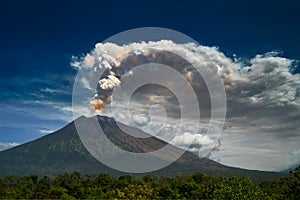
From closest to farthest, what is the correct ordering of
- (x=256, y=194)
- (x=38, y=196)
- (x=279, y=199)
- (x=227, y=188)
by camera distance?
(x=256, y=194), (x=227, y=188), (x=279, y=199), (x=38, y=196)

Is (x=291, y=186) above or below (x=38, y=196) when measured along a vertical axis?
above

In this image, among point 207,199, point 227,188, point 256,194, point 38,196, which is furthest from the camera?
point 38,196

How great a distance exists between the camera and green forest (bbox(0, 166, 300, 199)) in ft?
110

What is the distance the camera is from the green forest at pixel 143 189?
33.4 meters

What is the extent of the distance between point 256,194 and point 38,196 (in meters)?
28.6

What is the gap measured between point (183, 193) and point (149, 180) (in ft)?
35.7

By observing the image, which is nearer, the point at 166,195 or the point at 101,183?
the point at 166,195

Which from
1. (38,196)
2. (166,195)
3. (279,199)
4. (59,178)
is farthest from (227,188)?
(59,178)

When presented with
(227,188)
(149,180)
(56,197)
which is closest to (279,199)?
(227,188)

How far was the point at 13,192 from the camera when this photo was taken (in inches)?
1737

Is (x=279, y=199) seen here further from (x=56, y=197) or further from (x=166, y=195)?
(x=56, y=197)

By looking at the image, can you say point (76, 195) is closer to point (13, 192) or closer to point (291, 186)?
point (13, 192)

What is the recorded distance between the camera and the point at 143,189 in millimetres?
44781

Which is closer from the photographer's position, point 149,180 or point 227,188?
point 227,188
